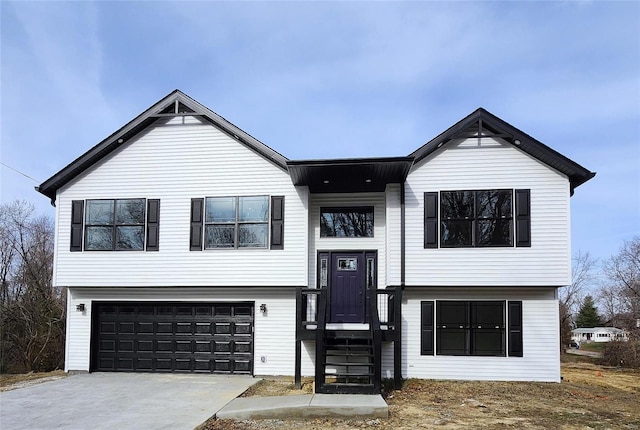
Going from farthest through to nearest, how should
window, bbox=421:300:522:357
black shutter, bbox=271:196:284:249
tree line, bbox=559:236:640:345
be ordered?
tree line, bbox=559:236:640:345
black shutter, bbox=271:196:284:249
window, bbox=421:300:522:357

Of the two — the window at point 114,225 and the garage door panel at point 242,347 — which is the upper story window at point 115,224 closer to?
the window at point 114,225

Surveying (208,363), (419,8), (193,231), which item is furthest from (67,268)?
(419,8)

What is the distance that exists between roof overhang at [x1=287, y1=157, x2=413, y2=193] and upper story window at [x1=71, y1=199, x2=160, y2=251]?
3.85 meters

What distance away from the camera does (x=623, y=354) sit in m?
17.9

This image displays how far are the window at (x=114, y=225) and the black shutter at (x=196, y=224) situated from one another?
1.28 meters

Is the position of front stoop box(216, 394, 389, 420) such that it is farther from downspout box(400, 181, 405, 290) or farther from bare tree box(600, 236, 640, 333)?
bare tree box(600, 236, 640, 333)

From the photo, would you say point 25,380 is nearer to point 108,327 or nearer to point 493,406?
point 108,327

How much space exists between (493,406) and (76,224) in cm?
Answer: 1053

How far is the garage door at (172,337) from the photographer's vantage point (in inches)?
479

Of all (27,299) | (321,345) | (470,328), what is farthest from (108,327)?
(27,299)

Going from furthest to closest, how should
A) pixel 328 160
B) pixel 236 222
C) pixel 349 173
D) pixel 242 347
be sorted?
pixel 242 347
pixel 236 222
pixel 349 173
pixel 328 160

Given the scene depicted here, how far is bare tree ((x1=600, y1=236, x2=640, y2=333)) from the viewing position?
61.1 ft

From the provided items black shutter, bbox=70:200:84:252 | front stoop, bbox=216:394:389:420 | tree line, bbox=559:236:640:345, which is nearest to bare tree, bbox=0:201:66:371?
black shutter, bbox=70:200:84:252

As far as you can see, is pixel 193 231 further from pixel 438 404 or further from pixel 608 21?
pixel 608 21
